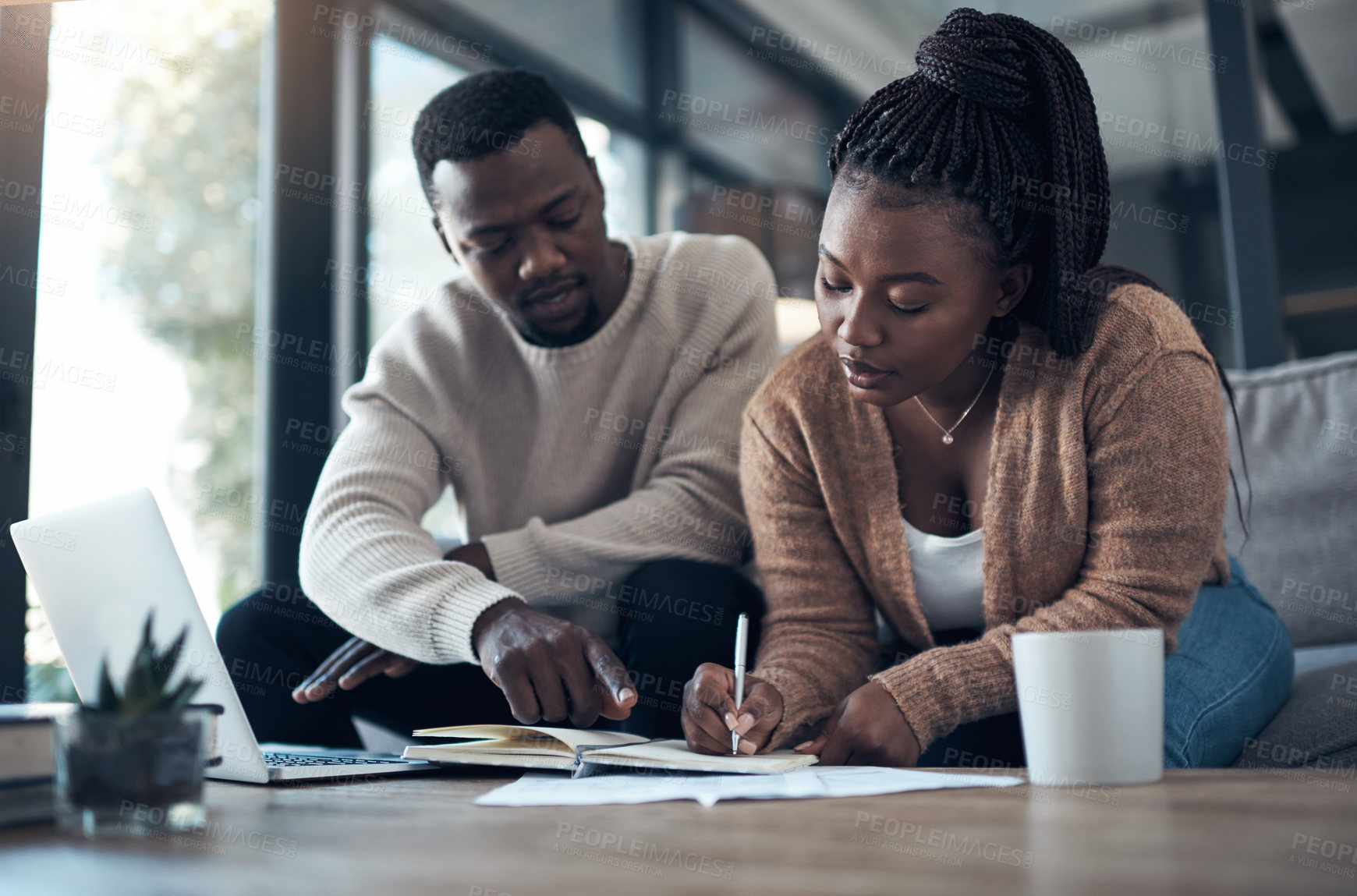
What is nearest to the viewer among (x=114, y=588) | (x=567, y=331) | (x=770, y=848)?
(x=770, y=848)

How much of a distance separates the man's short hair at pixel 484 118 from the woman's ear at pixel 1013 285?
65 cm

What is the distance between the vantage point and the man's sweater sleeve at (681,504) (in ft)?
4.25

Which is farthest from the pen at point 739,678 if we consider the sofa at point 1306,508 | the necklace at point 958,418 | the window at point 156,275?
A: the window at point 156,275

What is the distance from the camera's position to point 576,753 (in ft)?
2.79

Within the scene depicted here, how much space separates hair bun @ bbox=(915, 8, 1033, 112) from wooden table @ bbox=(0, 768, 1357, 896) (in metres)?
0.62

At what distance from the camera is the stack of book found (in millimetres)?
634

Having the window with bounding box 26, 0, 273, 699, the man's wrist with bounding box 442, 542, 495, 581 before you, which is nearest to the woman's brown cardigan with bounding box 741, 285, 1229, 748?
the man's wrist with bounding box 442, 542, 495, 581

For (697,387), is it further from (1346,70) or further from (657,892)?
(1346,70)

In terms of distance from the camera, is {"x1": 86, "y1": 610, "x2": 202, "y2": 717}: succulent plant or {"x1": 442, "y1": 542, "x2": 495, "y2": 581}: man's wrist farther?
{"x1": 442, "y1": 542, "x2": 495, "y2": 581}: man's wrist

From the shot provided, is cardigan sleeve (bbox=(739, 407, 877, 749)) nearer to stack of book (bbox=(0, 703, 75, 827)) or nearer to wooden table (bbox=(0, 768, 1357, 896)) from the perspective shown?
wooden table (bbox=(0, 768, 1357, 896))

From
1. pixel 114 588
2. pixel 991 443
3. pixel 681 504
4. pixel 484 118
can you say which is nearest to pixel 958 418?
pixel 991 443

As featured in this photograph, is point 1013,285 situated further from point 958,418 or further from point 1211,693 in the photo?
point 1211,693

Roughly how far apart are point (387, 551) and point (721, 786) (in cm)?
64

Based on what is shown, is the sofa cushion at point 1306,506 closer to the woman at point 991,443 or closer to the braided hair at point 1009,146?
the woman at point 991,443
